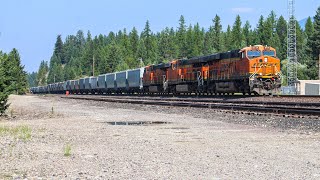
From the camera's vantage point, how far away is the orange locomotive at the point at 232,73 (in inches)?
1268

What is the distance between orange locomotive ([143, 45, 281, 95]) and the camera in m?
32.2

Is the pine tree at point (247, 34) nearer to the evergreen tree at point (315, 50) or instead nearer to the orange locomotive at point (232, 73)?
the evergreen tree at point (315, 50)

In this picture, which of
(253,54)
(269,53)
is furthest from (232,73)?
(269,53)

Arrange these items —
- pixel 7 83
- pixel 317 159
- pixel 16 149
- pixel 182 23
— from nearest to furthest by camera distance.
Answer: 1. pixel 317 159
2. pixel 16 149
3. pixel 7 83
4. pixel 182 23

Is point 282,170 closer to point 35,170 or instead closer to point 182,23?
point 35,170

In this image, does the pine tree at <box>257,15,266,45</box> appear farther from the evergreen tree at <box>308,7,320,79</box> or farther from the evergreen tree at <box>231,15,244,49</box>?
the evergreen tree at <box>308,7,320,79</box>

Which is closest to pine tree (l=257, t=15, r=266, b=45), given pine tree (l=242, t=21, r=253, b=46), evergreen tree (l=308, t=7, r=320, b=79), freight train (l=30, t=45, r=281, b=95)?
pine tree (l=242, t=21, r=253, b=46)

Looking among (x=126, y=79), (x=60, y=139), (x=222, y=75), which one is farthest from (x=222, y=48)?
(x=60, y=139)

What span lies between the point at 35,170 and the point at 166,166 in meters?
2.23

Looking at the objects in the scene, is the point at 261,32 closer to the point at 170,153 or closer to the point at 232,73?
the point at 232,73

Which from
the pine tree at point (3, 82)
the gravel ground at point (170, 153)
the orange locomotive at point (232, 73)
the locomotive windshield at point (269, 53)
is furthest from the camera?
the locomotive windshield at point (269, 53)

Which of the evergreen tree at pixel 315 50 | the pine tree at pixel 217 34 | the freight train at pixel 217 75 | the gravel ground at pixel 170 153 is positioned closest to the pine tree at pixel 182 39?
the pine tree at pixel 217 34

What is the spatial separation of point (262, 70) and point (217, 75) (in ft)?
17.5

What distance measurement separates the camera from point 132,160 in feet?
29.2
